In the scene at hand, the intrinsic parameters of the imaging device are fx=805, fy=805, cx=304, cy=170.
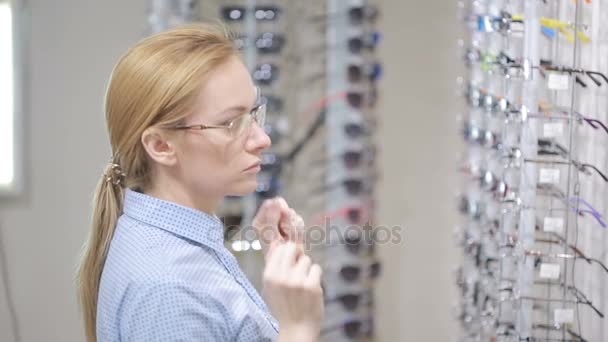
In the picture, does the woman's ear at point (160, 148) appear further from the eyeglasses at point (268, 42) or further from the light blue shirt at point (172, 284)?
the eyeglasses at point (268, 42)

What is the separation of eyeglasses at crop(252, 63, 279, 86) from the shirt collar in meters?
2.25

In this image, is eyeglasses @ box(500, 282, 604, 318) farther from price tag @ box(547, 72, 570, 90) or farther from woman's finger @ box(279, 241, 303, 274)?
woman's finger @ box(279, 241, 303, 274)

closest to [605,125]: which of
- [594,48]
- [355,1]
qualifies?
[594,48]

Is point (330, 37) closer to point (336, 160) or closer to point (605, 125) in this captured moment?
point (336, 160)

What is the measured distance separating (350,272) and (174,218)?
236 cm

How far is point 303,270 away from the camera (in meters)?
0.91

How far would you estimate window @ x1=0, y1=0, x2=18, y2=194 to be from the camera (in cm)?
306

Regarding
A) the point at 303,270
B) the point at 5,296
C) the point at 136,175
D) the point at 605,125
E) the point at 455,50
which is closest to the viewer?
the point at 303,270

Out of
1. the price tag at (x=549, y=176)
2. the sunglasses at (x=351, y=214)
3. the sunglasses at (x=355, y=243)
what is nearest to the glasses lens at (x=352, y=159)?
the sunglasses at (x=351, y=214)

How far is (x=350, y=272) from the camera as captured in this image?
329 centimetres

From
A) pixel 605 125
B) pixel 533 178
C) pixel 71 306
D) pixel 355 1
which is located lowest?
pixel 71 306

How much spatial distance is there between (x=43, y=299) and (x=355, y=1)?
5.64 ft

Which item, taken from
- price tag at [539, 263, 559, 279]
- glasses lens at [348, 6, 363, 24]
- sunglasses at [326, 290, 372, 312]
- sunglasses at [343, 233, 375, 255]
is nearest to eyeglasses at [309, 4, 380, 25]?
glasses lens at [348, 6, 363, 24]

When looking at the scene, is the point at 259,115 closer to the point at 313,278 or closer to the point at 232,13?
the point at 313,278
